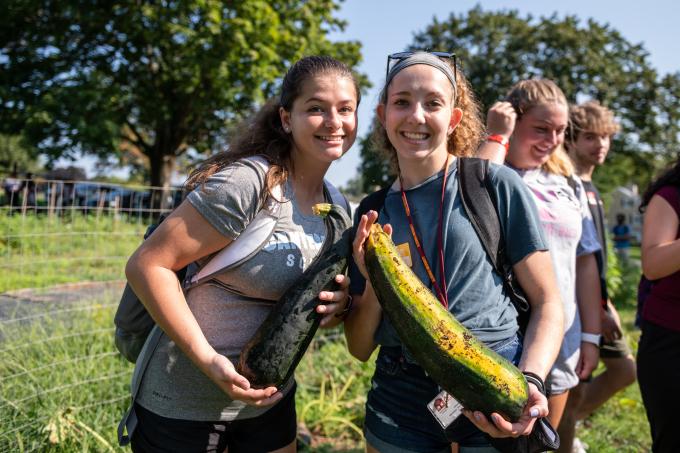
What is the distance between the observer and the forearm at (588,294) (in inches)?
116

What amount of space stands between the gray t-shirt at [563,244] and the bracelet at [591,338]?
11 cm

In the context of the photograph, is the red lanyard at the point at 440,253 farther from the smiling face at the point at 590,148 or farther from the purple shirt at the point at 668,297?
the smiling face at the point at 590,148

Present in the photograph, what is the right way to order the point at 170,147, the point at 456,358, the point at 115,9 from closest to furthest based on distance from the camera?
the point at 456,358 → the point at 115,9 → the point at 170,147

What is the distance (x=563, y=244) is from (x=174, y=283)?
1.95 metres

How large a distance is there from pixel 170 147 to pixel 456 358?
923 inches

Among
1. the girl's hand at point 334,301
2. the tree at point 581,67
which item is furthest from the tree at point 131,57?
the girl's hand at point 334,301

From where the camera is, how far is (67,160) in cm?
2009

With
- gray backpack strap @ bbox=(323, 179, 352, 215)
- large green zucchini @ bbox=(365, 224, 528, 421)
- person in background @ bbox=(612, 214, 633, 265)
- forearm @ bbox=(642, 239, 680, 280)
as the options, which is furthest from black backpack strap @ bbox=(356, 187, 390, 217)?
person in background @ bbox=(612, 214, 633, 265)

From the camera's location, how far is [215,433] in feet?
6.69

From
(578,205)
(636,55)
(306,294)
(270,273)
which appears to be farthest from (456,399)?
(636,55)

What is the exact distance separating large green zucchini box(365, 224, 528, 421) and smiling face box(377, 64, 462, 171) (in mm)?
498

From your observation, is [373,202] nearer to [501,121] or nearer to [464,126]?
[464,126]

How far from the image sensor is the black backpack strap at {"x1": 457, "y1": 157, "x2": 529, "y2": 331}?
191 centimetres

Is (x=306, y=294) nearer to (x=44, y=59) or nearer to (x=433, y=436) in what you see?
Answer: (x=433, y=436)
